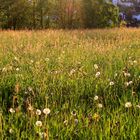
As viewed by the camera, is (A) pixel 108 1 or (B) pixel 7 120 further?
(A) pixel 108 1

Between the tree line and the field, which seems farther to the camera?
the tree line

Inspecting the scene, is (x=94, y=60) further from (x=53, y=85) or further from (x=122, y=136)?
(x=122, y=136)

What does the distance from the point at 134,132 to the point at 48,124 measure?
68cm

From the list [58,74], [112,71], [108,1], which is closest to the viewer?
[58,74]

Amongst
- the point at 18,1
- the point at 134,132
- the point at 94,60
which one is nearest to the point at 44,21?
the point at 18,1

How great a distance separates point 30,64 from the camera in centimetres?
618

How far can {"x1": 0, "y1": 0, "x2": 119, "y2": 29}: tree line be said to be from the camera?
57.3 metres

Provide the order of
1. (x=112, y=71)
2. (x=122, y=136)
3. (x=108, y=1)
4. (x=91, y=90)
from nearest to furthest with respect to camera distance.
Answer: (x=122, y=136)
(x=91, y=90)
(x=112, y=71)
(x=108, y=1)

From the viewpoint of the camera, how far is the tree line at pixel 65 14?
57.3m

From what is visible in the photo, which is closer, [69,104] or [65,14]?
[69,104]

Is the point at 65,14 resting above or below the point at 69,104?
below

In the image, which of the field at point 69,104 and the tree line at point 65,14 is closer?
the field at point 69,104

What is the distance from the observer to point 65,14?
60.2 meters

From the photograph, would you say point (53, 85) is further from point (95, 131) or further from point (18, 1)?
point (18, 1)
